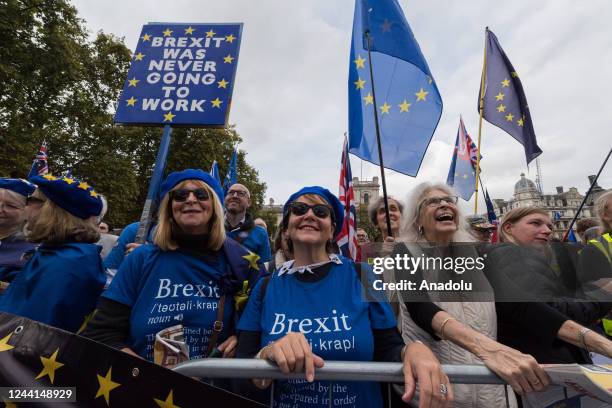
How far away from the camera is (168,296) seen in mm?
1818

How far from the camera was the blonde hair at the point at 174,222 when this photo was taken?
202 centimetres

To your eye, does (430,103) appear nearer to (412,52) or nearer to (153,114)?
(412,52)

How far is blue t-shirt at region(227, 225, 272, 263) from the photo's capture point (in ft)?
14.8

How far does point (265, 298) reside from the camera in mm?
1763

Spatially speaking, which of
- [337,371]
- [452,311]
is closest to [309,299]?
[337,371]

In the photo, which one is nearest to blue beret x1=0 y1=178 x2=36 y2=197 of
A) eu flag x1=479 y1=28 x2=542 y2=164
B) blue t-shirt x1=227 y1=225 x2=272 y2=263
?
blue t-shirt x1=227 y1=225 x2=272 y2=263

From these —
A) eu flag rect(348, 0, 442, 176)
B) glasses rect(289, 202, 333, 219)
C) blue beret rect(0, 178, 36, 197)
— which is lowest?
glasses rect(289, 202, 333, 219)

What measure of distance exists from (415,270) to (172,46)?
3.24m

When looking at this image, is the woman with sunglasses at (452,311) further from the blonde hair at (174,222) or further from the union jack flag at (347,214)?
the blonde hair at (174,222)

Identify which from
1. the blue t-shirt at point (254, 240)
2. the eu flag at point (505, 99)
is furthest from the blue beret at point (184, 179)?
the eu flag at point (505, 99)

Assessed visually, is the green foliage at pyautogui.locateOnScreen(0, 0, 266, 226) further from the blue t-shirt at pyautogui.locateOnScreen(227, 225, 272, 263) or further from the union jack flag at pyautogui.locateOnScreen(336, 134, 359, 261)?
the union jack flag at pyautogui.locateOnScreen(336, 134, 359, 261)

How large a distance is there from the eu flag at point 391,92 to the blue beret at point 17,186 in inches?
112

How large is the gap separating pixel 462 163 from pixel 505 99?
119 inches

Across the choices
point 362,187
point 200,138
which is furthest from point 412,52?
point 362,187
